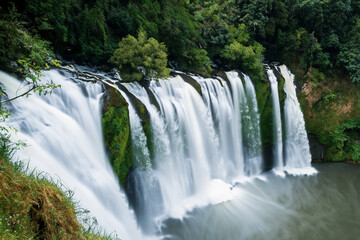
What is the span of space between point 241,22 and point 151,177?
1234 cm

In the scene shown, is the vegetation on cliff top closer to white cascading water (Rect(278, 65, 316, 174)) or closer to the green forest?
the green forest

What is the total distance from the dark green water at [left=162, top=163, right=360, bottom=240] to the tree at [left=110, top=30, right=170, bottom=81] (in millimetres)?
5297

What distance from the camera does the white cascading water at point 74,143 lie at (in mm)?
5242

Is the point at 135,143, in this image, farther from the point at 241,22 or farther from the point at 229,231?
the point at 241,22

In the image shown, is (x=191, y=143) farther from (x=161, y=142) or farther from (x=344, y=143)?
(x=344, y=143)

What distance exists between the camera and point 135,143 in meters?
7.87

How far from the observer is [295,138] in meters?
13.8

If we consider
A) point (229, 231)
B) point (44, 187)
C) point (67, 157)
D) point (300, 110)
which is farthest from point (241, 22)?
point (44, 187)

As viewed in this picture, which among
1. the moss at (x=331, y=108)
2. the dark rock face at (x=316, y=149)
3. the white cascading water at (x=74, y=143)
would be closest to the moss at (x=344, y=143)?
the moss at (x=331, y=108)

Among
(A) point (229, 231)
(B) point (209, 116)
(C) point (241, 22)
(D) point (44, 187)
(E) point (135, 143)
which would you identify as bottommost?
(A) point (229, 231)

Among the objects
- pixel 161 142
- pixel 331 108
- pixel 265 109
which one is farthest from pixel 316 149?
pixel 161 142

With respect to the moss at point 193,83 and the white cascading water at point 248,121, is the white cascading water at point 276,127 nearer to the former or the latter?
the white cascading water at point 248,121

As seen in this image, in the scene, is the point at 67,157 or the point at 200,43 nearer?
the point at 67,157

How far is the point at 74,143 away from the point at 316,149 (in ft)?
43.6
